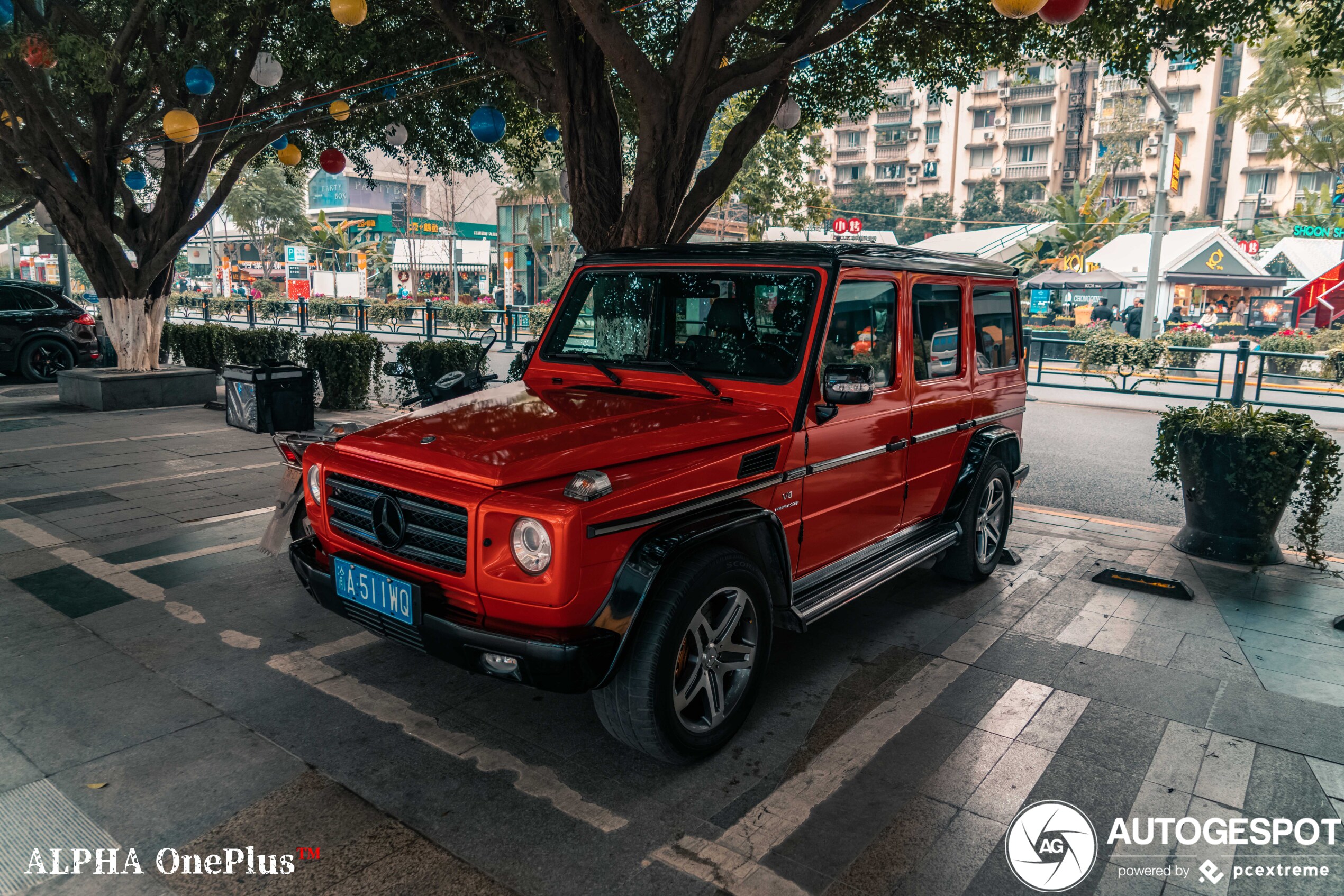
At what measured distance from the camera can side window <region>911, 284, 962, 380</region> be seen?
461 cm

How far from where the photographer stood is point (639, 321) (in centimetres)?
425

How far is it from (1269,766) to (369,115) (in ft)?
41.5

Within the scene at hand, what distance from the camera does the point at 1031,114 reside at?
67375 mm

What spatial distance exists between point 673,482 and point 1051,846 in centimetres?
182

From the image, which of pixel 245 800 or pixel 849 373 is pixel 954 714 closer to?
pixel 849 373

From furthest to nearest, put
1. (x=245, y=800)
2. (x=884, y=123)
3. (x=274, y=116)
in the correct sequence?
1. (x=884, y=123)
2. (x=274, y=116)
3. (x=245, y=800)

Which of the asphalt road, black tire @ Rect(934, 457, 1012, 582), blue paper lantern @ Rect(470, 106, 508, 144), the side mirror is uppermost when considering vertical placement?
blue paper lantern @ Rect(470, 106, 508, 144)

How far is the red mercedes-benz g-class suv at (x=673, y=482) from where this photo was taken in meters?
2.92

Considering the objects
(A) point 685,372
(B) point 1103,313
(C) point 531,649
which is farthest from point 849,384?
(B) point 1103,313

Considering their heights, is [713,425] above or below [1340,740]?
above

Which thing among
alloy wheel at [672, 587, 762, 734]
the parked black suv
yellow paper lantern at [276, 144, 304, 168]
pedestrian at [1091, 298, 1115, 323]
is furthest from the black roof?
pedestrian at [1091, 298, 1115, 323]

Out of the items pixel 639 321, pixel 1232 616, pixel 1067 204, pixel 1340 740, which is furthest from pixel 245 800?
pixel 1067 204

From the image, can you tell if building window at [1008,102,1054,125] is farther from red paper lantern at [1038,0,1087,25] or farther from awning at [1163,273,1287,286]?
red paper lantern at [1038,0,1087,25]

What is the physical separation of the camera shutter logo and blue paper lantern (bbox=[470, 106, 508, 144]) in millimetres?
7747
